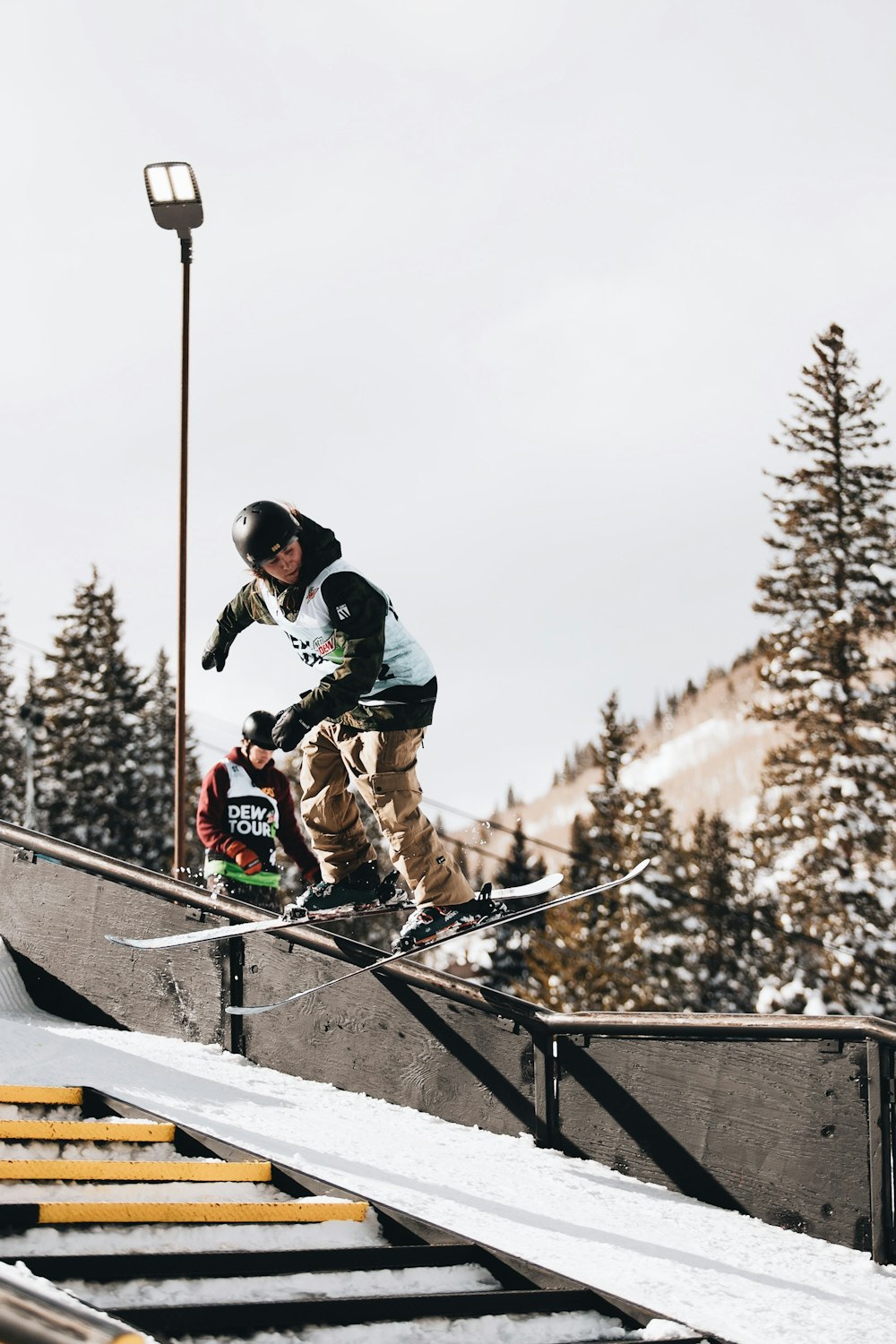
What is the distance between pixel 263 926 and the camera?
25.8ft

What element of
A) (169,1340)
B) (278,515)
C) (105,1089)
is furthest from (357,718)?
(169,1340)

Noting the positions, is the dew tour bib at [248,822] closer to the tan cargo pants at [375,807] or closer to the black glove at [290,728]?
the tan cargo pants at [375,807]

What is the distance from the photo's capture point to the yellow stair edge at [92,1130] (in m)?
5.17

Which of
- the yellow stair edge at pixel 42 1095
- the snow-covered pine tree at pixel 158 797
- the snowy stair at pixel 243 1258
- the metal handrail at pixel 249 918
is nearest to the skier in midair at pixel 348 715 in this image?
the metal handrail at pixel 249 918

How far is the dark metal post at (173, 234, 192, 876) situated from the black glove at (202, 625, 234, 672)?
377 cm

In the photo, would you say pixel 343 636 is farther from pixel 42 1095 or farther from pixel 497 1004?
pixel 42 1095

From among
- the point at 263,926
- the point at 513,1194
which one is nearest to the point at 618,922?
the point at 263,926

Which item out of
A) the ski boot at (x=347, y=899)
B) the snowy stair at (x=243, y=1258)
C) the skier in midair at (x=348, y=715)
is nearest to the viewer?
the snowy stair at (x=243, y=1258)

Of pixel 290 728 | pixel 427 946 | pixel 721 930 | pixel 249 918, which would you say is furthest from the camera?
pixel 721 930

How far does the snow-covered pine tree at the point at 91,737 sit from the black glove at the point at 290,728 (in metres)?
39.0

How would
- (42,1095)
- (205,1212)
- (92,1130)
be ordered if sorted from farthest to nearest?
(42,1095) < (92,1130) < (205,1212)

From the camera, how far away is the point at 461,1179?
6.15 metres

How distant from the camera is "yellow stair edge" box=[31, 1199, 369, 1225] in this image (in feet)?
13.9

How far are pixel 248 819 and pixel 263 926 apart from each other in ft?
6.63
